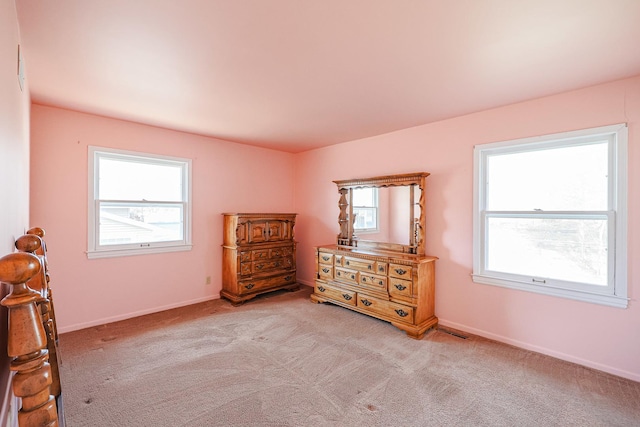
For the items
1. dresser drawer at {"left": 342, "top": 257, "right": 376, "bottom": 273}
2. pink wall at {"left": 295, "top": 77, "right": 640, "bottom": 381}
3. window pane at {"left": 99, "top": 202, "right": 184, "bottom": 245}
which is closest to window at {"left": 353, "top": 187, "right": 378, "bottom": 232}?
pink wall at {"left": 295, "top": 77, "right": 640, "bottom": 381}

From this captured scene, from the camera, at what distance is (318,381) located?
7.61ft

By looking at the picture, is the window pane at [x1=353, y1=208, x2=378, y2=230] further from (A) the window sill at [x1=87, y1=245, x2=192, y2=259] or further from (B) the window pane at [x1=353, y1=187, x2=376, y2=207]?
(A) the window sill at [x1=87, y1=245, x2=192, y2=259]

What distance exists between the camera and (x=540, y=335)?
2779 millimetres

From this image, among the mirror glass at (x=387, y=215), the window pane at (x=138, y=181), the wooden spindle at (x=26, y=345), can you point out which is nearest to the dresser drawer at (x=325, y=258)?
the mirror glass at (x=387, y=215)

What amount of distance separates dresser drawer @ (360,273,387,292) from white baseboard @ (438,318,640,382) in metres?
0.79

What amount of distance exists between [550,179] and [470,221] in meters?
0.82

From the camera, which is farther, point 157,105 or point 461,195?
point 461,195

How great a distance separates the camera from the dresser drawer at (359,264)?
3.61m

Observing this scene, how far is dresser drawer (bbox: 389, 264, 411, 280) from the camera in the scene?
3.25 metres

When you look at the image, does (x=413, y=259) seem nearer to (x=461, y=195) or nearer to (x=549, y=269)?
(x=461, y=195)

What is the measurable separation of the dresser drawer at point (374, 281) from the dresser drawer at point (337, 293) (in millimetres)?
248

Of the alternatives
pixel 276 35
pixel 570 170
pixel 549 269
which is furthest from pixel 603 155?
pixel 276 35

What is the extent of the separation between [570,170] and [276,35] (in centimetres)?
286

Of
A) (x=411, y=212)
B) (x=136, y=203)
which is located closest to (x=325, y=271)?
(x=411, y=212)
